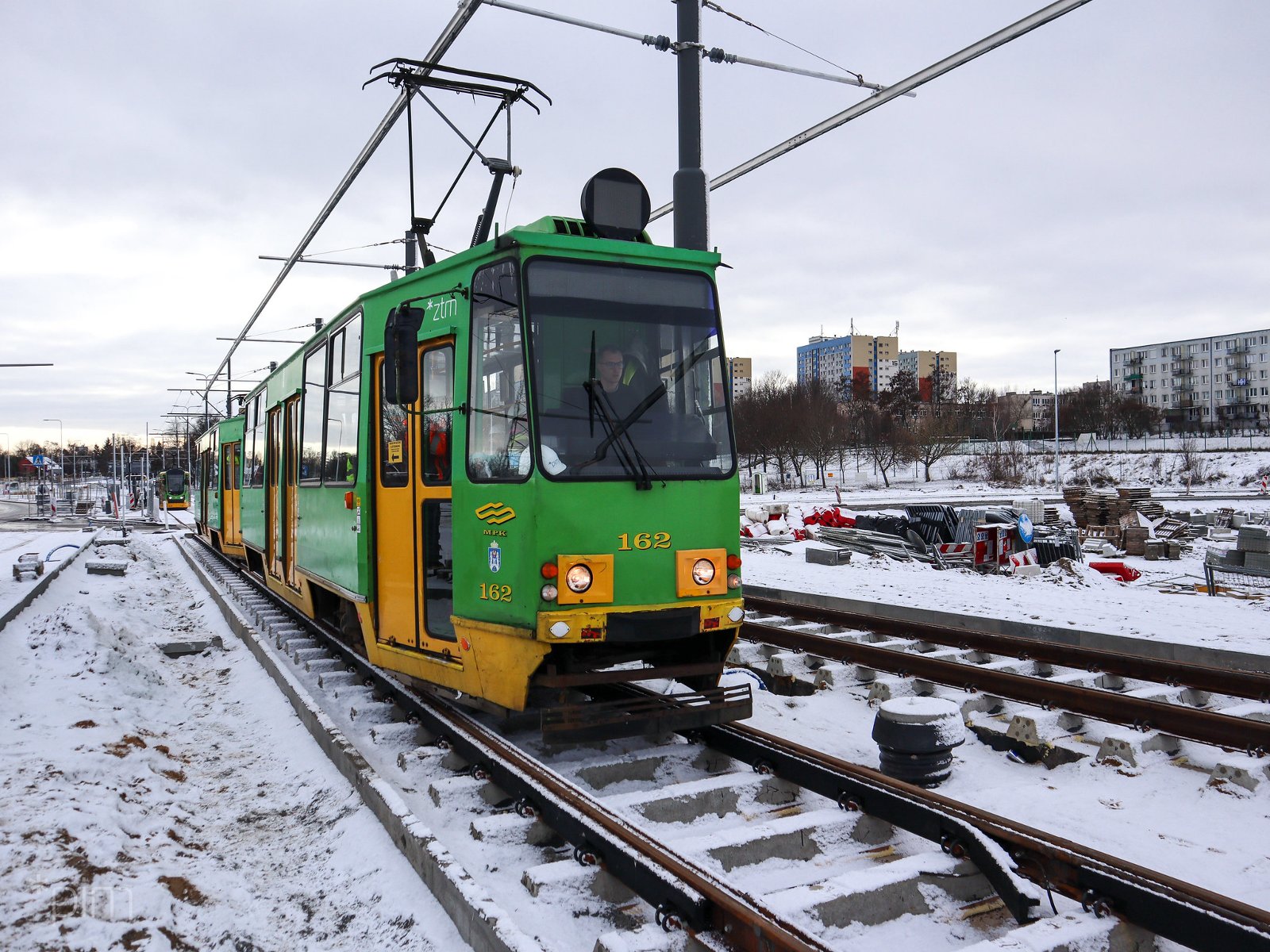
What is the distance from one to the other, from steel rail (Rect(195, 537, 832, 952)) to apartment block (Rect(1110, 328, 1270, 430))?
377ft

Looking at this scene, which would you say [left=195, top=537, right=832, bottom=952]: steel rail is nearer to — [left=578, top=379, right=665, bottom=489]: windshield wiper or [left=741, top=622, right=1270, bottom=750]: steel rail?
[left=578, top=379, right=665, bottom=489]: windshield wiper

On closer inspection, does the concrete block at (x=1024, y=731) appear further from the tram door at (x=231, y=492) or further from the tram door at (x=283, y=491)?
the tram door at (x=231, y=492)

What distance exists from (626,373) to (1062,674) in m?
4.72

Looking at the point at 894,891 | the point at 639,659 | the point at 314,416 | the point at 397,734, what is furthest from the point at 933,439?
the point at 894,891

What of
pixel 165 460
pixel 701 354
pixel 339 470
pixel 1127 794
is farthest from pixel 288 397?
pixel 165 460

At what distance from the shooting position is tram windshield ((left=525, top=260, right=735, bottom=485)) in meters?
5.70

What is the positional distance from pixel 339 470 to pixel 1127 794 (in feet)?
20.1

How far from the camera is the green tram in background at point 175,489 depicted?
174 feet

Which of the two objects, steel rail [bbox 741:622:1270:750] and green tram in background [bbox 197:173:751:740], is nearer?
green tram in background [bbox 197:173:751:740]

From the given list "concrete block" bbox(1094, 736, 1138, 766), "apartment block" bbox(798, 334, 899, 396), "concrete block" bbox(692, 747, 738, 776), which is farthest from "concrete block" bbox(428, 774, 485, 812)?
"apartment block" bbox(798, 334, 899, 396)

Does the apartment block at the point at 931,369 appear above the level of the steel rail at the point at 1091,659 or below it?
above

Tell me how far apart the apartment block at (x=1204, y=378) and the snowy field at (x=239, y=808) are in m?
113

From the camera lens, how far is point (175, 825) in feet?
17.2

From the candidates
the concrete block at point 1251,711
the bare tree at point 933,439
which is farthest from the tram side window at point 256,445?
the bare tree at point 933,439
